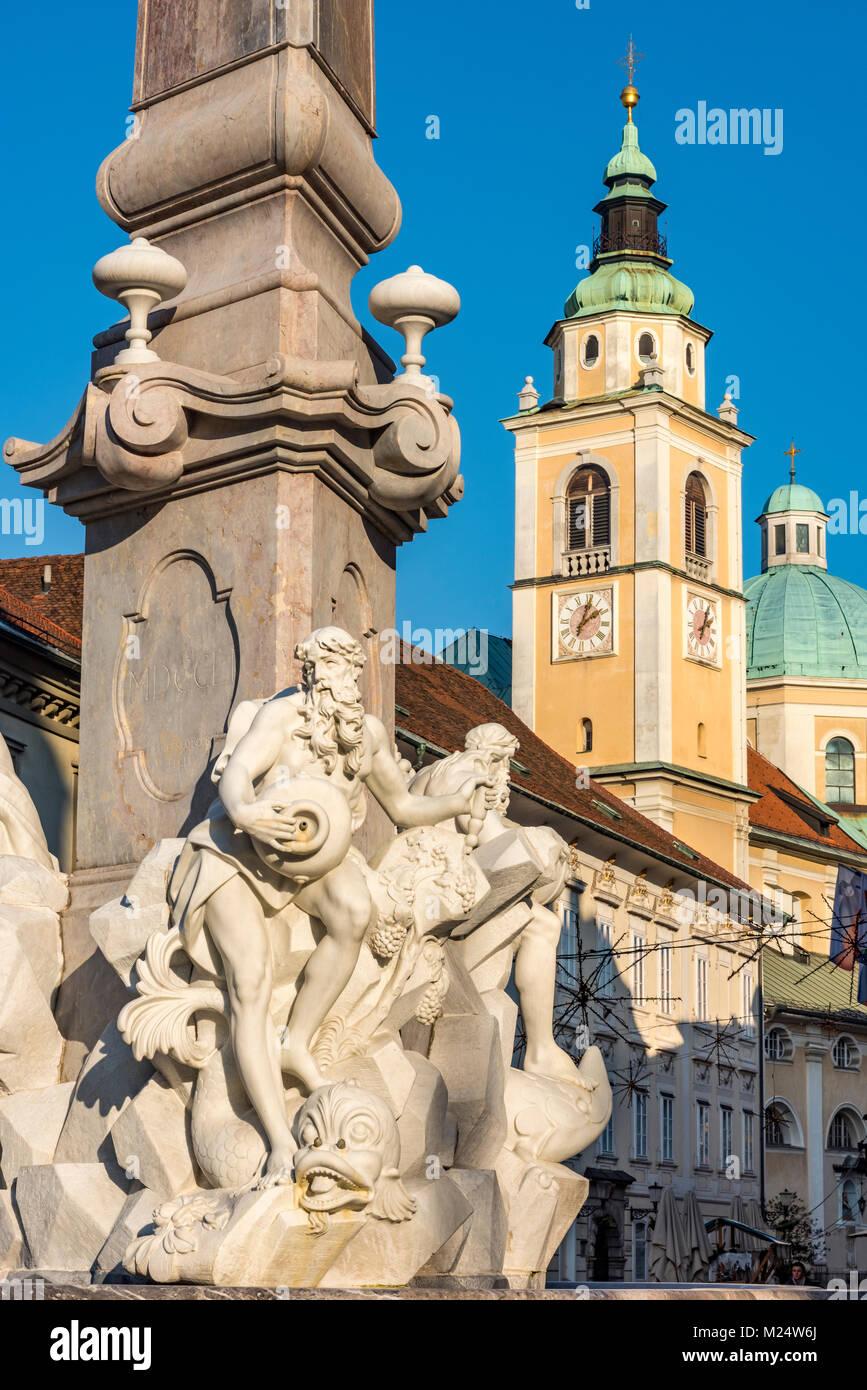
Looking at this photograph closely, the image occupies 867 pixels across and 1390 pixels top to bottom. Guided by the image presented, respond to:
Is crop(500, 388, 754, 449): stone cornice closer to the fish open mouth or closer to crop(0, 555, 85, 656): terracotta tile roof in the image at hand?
crop(0, 555, 85, 656): terracotta tile roof

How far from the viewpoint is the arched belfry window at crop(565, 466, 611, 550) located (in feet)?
207

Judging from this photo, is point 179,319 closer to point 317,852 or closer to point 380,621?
point 380,621

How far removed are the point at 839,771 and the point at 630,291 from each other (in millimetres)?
24595

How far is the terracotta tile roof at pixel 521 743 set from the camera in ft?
128

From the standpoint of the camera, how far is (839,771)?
81312 mm

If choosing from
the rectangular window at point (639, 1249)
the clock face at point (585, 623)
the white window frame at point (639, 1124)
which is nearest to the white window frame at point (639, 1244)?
the rectangular window at point (639, 1249)

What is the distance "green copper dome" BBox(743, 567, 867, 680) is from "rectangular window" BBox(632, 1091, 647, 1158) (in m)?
38.2

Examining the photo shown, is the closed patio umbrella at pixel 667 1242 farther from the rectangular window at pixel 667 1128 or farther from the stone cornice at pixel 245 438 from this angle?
the stone cornice at pixel 245 438

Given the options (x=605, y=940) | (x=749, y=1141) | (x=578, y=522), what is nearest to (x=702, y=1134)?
(x=749, y=1141)

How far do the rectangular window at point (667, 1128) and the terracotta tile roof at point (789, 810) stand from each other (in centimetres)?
2339

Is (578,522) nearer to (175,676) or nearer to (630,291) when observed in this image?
(630,291)

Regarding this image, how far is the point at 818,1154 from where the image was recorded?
57.4 meters
